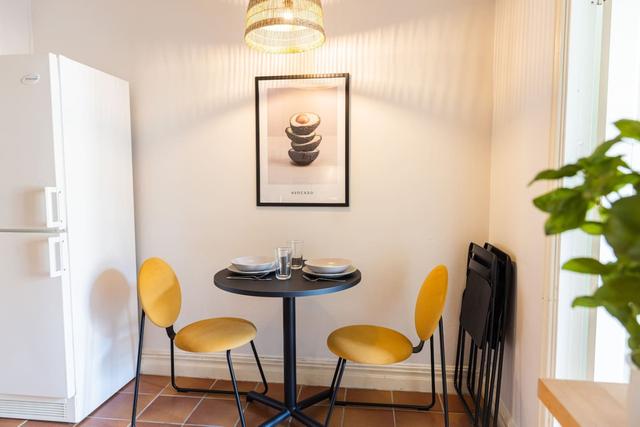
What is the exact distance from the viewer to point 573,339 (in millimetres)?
1439

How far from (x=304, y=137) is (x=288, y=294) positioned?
41.9 inches

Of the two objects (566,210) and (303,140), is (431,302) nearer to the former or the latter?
(303,140)

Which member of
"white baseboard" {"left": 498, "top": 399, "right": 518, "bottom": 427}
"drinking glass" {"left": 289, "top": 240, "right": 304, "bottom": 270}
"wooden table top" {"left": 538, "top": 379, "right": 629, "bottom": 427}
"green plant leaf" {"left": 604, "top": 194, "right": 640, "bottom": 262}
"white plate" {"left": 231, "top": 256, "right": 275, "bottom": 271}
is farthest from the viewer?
"drinking glass" {"left": 289, "top": 240, "right": 304, "bottom": 270}

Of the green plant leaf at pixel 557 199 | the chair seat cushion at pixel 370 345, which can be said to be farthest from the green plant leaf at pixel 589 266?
the chair seat cushion at pixel 370 345

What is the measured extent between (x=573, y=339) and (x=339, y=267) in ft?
3.34

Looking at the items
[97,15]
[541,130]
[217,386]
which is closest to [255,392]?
[217,386]

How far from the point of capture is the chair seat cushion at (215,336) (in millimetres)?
1943

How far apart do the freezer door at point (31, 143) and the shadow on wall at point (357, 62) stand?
67 cm

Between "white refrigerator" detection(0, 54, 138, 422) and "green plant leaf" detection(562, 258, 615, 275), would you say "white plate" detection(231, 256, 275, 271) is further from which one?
"green plant leaf" detection(562, 258, 615, 275)

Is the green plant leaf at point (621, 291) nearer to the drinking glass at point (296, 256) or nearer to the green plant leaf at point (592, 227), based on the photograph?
the green plant leaf at point (592, 227)

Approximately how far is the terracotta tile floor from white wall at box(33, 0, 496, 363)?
30 centimetres

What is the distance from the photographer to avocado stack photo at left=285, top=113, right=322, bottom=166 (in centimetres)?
237

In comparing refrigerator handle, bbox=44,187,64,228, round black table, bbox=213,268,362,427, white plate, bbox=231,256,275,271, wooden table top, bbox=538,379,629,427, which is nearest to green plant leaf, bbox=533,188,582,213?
wooden table top, bbox=538,379,629,427

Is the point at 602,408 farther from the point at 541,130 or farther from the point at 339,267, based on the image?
the point at 339,267
